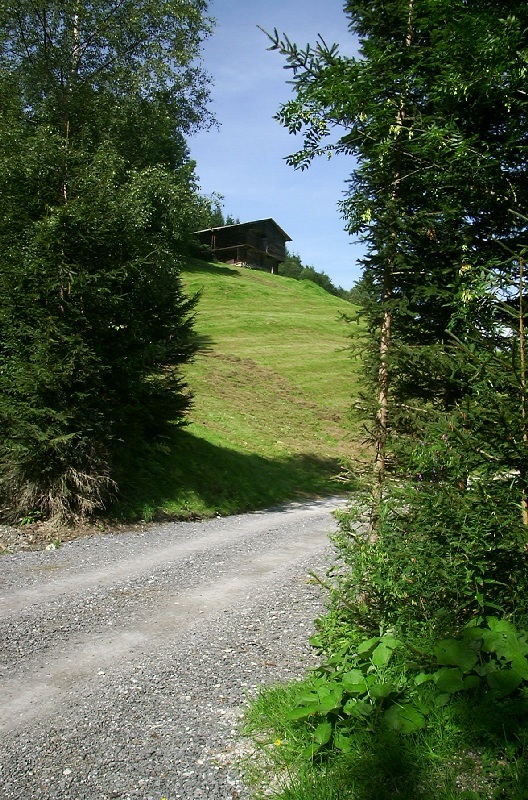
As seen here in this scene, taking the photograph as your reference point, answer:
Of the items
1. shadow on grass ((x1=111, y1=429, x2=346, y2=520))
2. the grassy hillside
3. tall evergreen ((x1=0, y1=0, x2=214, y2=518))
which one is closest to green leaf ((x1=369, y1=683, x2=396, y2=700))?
the grassy hillside

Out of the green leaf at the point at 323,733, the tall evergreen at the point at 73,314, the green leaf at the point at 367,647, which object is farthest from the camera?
the tall evergreen at the point at 73,314

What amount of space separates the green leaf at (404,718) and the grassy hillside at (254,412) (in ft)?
9.82

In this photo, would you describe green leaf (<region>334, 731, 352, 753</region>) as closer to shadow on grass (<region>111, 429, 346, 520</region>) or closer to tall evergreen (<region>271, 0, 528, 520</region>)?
tall evergreen (<region>271, 0, 528, 520</region>)

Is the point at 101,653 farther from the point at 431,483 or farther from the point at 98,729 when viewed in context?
the point at 431,483

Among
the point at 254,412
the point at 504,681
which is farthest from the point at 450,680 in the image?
the point at 254,412

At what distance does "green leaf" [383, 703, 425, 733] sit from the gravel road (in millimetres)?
927

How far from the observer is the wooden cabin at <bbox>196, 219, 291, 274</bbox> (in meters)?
57.9

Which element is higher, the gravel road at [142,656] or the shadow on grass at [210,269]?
the shadow on grass at [210,269]

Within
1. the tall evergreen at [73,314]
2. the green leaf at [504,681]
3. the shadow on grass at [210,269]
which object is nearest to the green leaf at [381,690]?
the green leaf at [504,681]

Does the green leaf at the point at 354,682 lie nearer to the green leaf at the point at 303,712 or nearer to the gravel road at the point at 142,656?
the green leaf at the point at 303,712

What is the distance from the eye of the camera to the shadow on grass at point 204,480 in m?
12.4

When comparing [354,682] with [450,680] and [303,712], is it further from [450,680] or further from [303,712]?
[450,680]

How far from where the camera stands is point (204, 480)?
14492 mm

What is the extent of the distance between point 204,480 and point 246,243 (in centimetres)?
4687
